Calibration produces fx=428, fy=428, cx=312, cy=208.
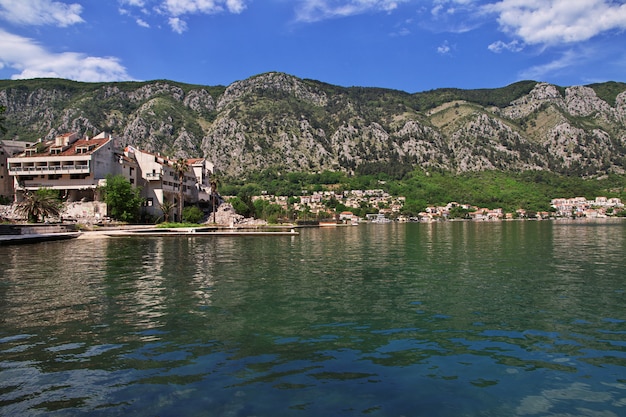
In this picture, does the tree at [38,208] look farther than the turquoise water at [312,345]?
Yes

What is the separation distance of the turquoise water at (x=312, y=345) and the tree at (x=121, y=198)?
53.4m

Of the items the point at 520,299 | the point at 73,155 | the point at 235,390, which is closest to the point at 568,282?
the point at 520,299

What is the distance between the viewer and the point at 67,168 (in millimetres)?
79000

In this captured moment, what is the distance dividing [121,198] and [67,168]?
43.6ft

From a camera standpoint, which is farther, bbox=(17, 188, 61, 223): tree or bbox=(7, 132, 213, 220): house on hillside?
bbox=(7, 132, 213, 220): house on hillside

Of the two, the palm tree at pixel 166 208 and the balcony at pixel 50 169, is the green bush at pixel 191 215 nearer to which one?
the palm tree at pixel 166 208

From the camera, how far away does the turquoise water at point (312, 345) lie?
822 centimetres

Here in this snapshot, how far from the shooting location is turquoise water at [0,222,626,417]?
27.0ft

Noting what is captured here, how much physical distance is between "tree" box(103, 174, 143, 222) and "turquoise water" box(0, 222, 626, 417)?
53.4m

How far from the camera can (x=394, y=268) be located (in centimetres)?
2922

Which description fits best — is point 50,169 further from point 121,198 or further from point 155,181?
point 155,181

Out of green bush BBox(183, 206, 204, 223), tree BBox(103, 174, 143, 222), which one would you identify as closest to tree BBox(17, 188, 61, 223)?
tree BBox(103, 174, 143, 222)

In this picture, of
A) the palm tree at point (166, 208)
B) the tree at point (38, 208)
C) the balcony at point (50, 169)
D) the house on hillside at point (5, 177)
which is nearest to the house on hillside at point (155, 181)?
the palm tree at point (166, 208)

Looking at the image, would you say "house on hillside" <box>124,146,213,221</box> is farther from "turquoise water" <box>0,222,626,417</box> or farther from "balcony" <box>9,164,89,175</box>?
"turquoise water" <box>0,222,626,417</box>
